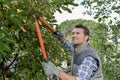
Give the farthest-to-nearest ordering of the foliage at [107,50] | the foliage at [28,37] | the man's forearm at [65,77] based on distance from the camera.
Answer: the foliage at [107,50] → the man's forearm at [65,77] → the foliage at [28,37]

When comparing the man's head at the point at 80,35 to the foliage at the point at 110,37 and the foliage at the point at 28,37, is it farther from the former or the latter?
the foliage at the point at 110,37

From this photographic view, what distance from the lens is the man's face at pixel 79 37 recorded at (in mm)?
3686

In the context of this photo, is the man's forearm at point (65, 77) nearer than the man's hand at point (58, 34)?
Yes

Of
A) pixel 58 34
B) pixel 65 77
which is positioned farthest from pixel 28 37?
pixel 58 34

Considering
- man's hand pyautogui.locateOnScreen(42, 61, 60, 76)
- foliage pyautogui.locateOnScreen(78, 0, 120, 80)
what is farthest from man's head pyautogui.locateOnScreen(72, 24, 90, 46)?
foliage pyautogui.locateOnScreen(78, 0, 120, 80)

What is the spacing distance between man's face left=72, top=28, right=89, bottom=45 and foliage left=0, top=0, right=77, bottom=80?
0.21m

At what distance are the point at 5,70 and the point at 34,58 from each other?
304mm

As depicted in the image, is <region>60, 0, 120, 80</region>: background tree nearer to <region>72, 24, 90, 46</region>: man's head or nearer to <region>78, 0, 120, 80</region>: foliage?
<region>78, 0, 120, 80</region>: foliage

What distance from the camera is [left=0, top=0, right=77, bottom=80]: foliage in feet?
10.4

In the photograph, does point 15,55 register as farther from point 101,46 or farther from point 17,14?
point 101,46

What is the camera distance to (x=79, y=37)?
12.1ft

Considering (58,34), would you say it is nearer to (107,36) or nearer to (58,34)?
(58,34)

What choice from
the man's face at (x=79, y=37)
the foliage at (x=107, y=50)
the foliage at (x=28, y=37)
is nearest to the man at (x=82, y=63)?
the man's face at (x=79, y=37)

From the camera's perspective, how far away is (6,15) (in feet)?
9.82
